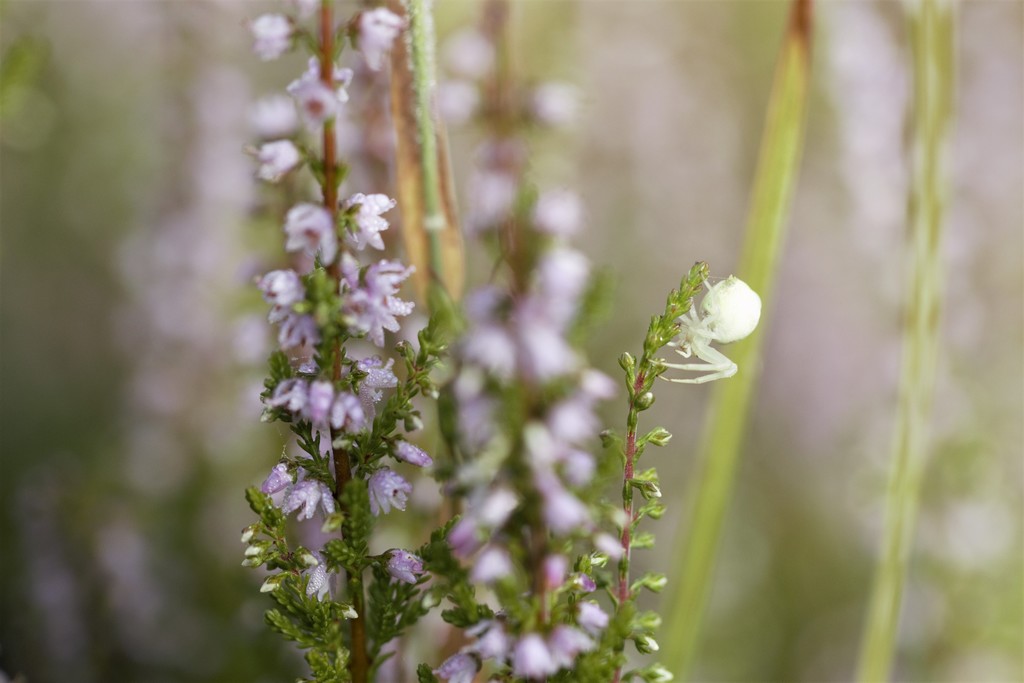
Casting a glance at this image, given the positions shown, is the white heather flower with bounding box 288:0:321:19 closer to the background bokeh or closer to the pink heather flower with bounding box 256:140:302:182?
the pink heather flower with bounding box 256:140:302:182

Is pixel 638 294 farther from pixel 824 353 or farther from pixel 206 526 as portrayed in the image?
pixel 206 526

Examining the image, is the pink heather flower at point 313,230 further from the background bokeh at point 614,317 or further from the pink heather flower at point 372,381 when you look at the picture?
the background bokeh at point 614,317

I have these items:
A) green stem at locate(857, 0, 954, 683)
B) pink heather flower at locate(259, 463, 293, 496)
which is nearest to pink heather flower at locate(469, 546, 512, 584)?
pink heather flower at locate(259, 463, 293, 496)

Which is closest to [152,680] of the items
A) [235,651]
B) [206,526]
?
[235,651]

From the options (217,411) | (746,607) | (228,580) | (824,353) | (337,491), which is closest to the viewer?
(337,491)

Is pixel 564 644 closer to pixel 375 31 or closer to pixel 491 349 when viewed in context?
pixel 491 349

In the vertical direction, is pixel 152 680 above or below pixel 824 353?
below

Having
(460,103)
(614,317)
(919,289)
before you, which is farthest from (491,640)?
(614,317)
